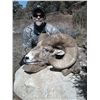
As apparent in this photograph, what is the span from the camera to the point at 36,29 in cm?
416

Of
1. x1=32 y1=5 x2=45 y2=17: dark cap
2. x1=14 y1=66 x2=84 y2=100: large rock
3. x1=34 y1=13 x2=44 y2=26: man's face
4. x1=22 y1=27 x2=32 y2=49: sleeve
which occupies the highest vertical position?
x1=32 y1=5 x2=45 y2=17: dark cap

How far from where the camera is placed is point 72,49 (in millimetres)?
4098

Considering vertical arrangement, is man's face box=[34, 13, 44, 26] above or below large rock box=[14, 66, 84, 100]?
above

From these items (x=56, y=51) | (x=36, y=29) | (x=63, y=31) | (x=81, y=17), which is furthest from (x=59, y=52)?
(x=81, y=17)

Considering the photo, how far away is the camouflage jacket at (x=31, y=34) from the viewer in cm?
413

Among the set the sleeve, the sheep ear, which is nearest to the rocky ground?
the sleeve

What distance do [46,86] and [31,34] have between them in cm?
67

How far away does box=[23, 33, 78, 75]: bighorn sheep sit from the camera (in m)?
4.10

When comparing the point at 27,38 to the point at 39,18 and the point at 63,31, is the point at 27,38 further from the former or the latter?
the point at 63,31

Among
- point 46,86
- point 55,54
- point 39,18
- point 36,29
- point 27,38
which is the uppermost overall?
point 39,18

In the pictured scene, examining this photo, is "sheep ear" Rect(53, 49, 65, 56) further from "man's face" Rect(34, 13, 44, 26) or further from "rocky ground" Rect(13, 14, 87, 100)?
"man's face" Rect(34, 13, 44, 26)

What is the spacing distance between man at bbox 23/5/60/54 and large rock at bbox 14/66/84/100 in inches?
13.8
